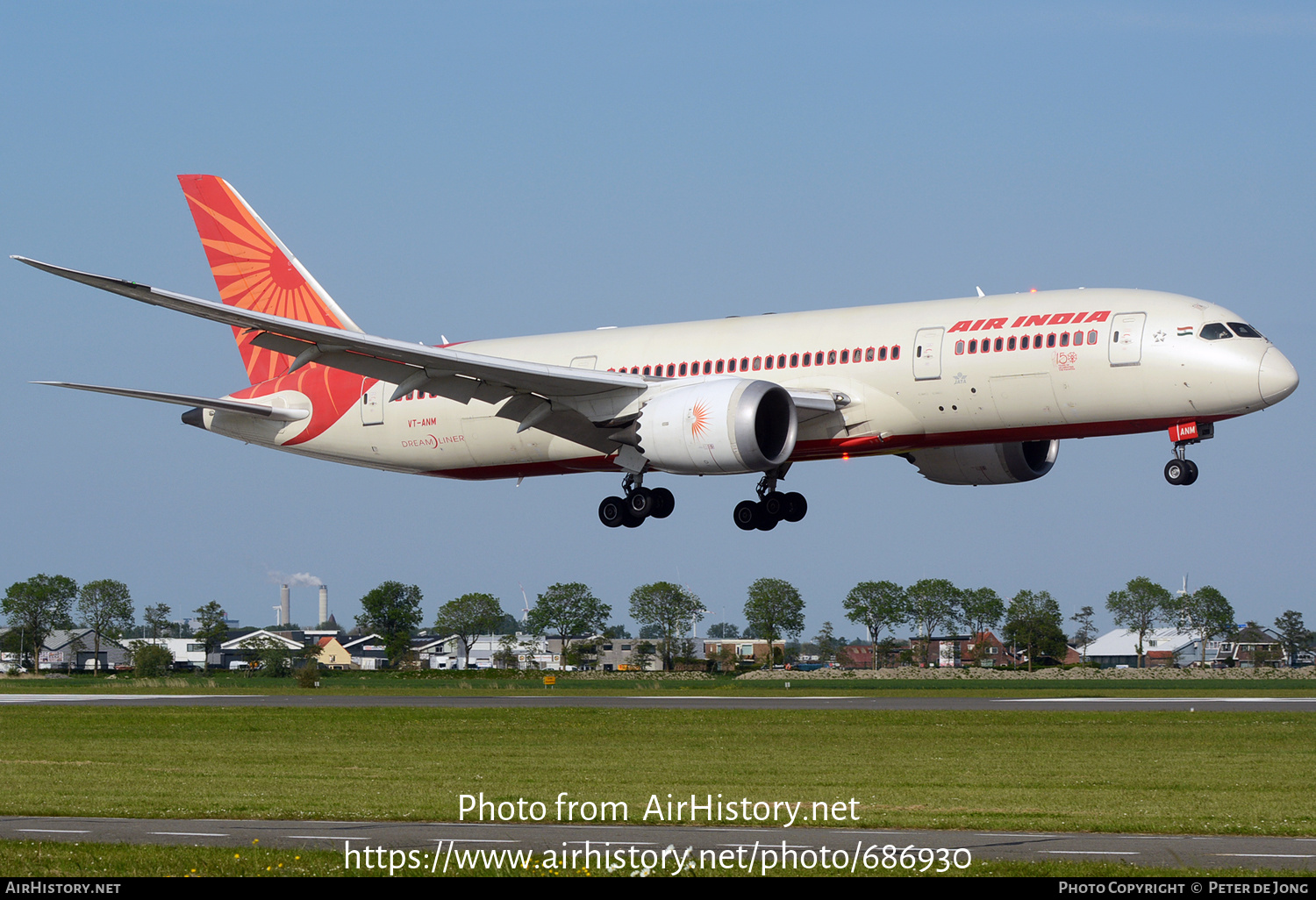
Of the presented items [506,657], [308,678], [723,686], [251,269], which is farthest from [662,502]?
[506,657]

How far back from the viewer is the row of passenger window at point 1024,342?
35.8m

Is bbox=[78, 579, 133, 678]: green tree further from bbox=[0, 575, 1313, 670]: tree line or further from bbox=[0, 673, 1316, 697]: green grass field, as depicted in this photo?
bbox=[0, 673, 1316, 697]: green grass field

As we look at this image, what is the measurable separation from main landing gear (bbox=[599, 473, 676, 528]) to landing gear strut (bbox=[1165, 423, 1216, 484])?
1344cm

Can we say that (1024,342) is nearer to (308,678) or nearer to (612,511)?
(612,511)

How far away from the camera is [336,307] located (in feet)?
164

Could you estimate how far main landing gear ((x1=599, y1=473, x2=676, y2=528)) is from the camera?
42.7 m

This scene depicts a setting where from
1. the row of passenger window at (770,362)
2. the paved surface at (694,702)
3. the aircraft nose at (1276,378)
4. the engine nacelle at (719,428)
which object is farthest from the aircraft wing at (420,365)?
the aircraft nose at (1276,378)

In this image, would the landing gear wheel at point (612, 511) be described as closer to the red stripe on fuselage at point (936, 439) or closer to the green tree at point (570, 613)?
the red stripe on fuselage at point (936, 439)

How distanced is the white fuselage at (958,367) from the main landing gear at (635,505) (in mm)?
1478

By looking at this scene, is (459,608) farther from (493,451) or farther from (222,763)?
(222,763)

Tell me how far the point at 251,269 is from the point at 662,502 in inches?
692

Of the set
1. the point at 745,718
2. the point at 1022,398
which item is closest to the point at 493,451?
the point at 745,718

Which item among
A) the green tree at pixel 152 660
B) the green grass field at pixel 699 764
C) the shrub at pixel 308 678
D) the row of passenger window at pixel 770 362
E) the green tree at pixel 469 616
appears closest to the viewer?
the green grass field at pixel 699 764
